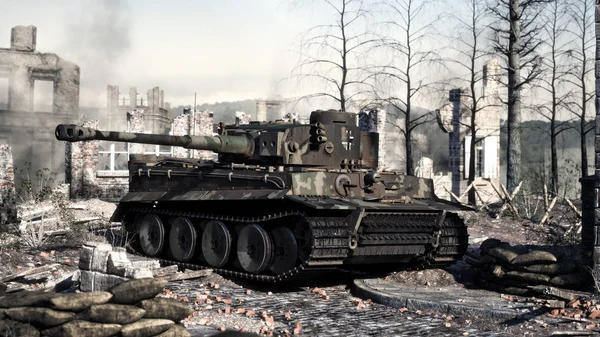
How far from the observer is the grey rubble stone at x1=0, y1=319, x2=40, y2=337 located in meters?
7.53

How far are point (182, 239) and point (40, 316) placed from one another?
7.38 meters

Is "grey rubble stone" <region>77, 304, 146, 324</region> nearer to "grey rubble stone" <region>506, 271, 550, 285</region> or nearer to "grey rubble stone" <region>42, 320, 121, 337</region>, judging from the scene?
"grey rubble stone" <region>42, 320, 121, 337</region>

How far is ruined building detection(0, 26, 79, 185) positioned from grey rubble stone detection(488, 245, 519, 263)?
33.8 metres

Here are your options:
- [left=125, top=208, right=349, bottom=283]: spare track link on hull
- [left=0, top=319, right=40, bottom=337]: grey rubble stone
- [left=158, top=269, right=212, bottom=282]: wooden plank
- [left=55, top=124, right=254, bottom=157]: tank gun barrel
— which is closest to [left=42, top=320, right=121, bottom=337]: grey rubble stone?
[left=0, top=319, right=40, bottom=337]: grey rubble stone

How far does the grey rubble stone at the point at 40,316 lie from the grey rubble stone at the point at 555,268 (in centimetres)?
723

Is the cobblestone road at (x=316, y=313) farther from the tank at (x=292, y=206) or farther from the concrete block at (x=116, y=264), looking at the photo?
the concrete block at (x=116, y=264)

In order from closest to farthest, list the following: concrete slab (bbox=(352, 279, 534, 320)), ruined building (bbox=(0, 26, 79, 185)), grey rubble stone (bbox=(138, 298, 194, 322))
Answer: grey rubble stone (bbox=(138, 298, 194, 322))
concrete slab (bbox=(352, 279, 534, 320))
ruined building (bbox=(0, 26, 79, 185))

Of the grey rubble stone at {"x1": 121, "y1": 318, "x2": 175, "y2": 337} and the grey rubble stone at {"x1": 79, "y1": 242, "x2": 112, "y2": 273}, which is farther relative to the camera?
the grey rubble stone at {"x1": 79, "y1": 242, "x2": 112, "y2": 273}

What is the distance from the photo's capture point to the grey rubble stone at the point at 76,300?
767 centimetres

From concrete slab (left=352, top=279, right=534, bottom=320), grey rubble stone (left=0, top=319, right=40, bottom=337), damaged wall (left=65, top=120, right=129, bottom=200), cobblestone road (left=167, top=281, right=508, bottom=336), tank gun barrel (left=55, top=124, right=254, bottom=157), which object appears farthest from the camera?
damaged wall (left=65, top=120, right=129, bottom=200)

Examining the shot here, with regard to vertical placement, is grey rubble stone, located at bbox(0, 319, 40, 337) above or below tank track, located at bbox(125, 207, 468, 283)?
below

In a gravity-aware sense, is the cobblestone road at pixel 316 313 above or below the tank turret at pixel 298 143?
below

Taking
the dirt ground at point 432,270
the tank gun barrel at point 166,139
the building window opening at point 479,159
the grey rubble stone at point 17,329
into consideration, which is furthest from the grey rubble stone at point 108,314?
the building window opening at point 479,159

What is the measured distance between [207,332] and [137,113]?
1959 cm
